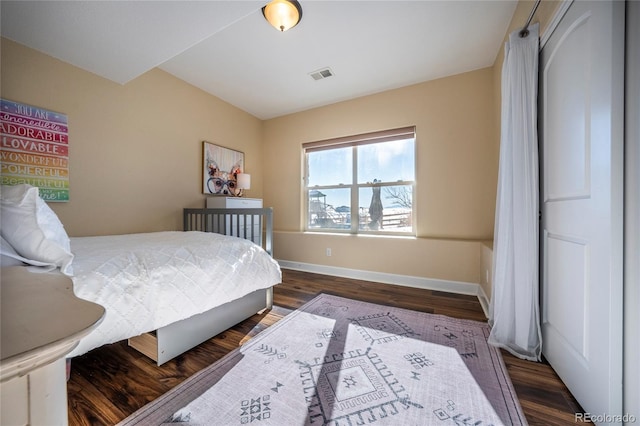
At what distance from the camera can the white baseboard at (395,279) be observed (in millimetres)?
2475

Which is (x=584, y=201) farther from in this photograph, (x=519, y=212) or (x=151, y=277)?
(x=151, y=277)

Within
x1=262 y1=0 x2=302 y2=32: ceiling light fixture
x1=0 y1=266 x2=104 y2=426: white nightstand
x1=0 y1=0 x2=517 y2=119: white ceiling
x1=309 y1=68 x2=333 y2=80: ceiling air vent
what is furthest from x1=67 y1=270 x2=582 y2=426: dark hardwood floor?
x1=309 y1=68 x2=333 y2=80: ceiling air vent

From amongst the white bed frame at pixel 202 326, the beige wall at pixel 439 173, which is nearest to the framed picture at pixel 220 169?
the white bed frame at pixel 202 326

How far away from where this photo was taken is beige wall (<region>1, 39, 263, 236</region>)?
6.01ft

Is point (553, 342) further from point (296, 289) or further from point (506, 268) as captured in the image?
point (296, 289)

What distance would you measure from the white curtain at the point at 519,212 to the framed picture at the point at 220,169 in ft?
9.84

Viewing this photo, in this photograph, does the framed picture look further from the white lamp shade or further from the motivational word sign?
the motivational word sign

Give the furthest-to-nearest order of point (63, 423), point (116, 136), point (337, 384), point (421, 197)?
point (421, 197)
point (116, 136)
point (337, 384)
point (63, 423)

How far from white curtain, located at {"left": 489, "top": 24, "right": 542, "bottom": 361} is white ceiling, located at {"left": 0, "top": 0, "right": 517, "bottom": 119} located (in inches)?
27.6

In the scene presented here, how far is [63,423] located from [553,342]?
1974mm

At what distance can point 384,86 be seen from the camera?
2.84m

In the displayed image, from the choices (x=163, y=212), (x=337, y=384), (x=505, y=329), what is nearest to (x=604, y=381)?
(x=505, y=329)

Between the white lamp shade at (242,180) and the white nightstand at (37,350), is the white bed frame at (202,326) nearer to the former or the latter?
the white lamp shade at (242,180)

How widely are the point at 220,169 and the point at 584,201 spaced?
334cm
